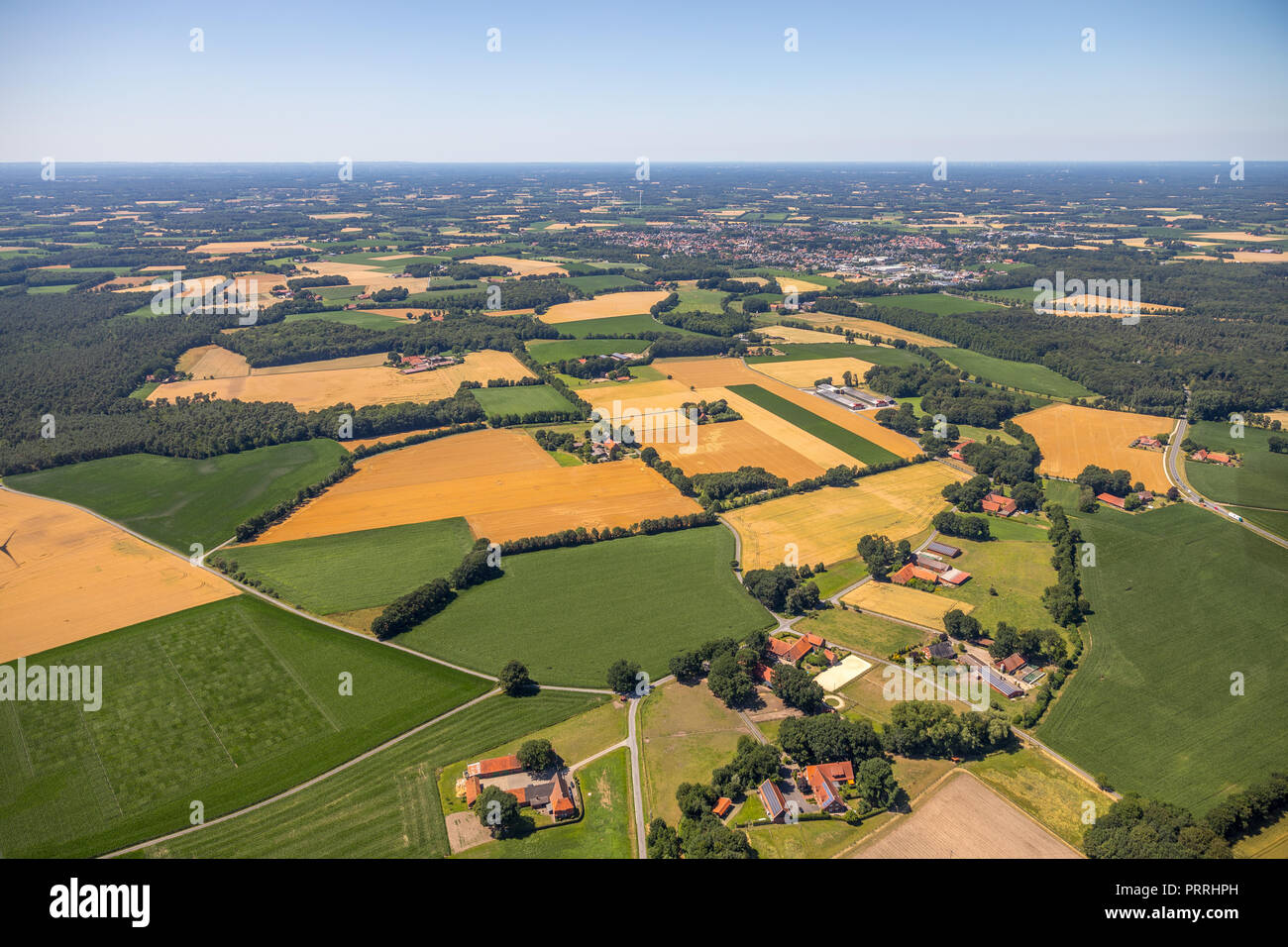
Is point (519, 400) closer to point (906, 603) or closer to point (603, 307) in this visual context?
point (603, 307)

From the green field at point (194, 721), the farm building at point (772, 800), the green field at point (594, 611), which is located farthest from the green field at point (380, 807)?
the farm building at point (772, 800)

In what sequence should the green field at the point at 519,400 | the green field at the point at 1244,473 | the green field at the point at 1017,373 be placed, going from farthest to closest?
1. the green field at the point at 1017,373
2. the green field at the point at 519,400
3. the green field at the point at 1244,473

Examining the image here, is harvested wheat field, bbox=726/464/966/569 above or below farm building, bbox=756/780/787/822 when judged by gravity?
above

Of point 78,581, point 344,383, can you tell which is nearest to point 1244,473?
point 78,581

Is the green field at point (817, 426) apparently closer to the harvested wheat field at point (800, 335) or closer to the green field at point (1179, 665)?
the green field at point (1179, 665)

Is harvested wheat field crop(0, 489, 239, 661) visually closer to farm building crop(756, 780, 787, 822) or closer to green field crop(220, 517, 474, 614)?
green field crop(220, 517, 474, 614)

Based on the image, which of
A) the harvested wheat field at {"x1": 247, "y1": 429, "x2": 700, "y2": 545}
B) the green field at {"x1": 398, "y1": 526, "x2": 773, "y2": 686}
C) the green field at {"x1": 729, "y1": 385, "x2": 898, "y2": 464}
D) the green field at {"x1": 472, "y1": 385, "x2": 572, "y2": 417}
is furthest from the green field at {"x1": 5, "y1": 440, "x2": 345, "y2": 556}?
the green field at {"x1": 729, "y1": 385, "x2": 898, "y2": 464}

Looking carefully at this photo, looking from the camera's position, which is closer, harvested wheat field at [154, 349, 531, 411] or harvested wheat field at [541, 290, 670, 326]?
harvested wheat field at [154, 349, 531, 411]

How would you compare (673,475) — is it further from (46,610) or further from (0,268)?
(0,268)
